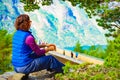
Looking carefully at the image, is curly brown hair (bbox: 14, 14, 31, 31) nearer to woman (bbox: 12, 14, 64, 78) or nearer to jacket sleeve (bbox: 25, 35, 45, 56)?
woman (bbox: 12, 14, 64, 78)

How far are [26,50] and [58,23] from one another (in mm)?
96417

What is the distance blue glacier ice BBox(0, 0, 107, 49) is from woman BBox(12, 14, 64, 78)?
8206cm

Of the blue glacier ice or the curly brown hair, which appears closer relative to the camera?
the curly brown hair

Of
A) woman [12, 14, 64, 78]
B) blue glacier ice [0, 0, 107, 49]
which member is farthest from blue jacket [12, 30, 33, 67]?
blue glacier ice [0, 0, 107, 49]

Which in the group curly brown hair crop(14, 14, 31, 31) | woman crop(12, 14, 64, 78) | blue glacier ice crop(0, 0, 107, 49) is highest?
curly brown hair crop(14, 14, 31, 31)

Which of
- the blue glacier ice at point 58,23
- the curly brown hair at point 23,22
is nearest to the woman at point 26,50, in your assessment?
the curly brown hair at point 23,22

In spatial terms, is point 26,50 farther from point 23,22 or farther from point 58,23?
point 58,23

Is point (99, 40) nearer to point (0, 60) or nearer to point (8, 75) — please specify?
point (0, 60)

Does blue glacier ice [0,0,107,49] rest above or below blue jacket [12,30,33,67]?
below

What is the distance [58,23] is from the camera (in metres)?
102

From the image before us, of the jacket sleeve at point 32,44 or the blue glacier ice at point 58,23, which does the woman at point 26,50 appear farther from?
the blue glacier ice at point 58,23

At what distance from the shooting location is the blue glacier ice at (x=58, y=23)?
90312 millimetres

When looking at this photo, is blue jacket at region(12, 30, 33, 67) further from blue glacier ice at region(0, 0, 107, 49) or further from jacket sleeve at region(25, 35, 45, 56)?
blue glacier ice at region(0, 0, 107, 49)

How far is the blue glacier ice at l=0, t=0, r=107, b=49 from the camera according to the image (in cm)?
9031
